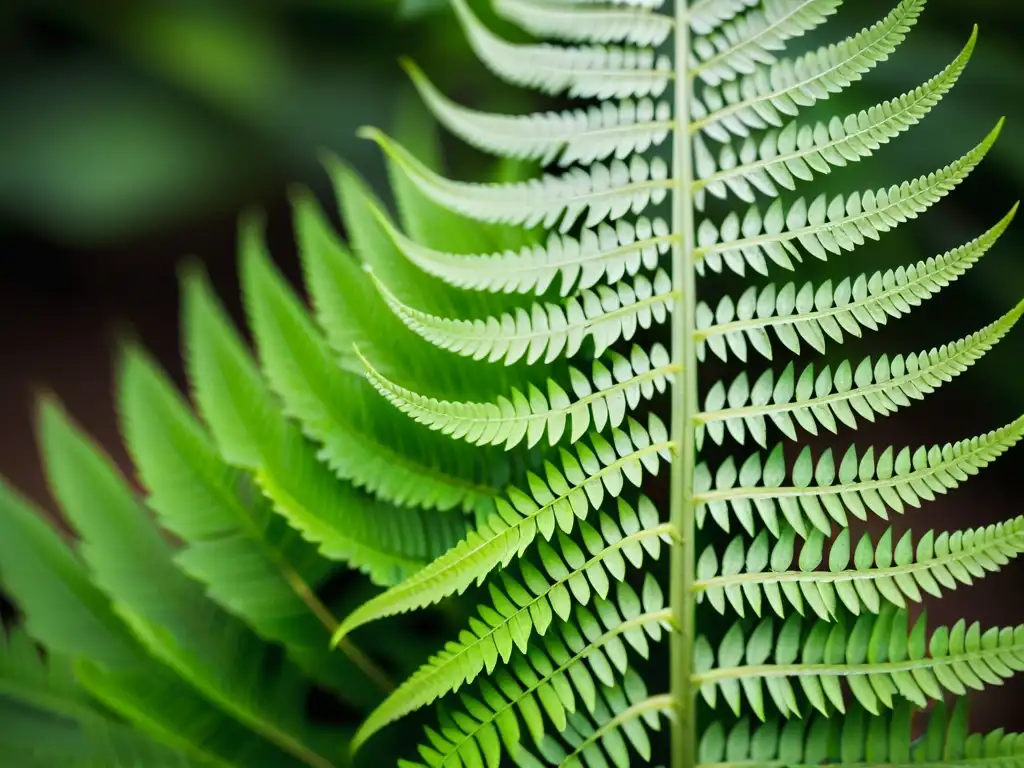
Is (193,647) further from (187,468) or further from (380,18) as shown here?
(380,18)

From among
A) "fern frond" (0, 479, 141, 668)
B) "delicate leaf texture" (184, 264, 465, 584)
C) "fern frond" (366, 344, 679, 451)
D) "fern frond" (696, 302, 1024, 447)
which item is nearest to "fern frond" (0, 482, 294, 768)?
"fern frond" (0, 479, 141, 668)

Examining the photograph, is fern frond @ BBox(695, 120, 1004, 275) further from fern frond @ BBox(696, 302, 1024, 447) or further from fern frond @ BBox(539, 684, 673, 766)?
fern frond @ BBox(539, 684, 673, 766)

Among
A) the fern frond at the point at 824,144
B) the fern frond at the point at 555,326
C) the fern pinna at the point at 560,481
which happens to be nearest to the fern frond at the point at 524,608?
the fern pinna at the point at 560,481

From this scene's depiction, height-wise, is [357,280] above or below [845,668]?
above

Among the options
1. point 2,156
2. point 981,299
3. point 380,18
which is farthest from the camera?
point 2,156

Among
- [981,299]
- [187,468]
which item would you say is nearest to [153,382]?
[187,468]

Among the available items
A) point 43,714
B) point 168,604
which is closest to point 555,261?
point 168,604

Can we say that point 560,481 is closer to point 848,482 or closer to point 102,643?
point 848,482
